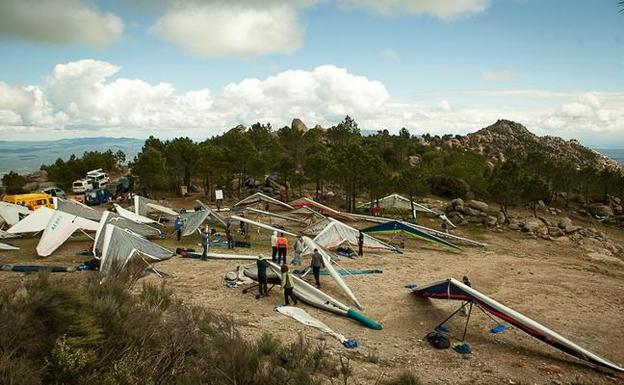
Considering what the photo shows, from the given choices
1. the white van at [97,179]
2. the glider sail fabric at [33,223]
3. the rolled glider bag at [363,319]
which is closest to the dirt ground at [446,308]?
the rolled glider bag at [363,319]

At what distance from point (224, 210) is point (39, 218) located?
13296mm

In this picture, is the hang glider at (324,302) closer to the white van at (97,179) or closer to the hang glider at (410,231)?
the hang glider at (410,231)

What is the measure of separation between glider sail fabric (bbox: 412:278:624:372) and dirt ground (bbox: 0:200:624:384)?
32 cm

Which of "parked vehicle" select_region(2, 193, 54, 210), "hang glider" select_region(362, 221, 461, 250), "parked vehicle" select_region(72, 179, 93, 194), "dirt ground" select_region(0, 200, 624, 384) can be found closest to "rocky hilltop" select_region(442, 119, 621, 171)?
"hang glider" select_region(362, 221, 461, 250)

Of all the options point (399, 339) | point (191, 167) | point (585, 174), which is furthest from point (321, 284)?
point (585, 174)

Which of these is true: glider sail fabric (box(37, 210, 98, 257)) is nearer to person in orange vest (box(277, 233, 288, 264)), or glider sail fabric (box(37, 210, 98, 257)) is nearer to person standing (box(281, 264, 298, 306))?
person in orange vest (box(277, 233, 288, 264))

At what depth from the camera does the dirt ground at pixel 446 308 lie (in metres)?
10.2

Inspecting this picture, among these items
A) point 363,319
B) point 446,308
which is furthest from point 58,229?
point 446,308

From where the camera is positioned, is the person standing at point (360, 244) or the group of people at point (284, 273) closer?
the group of people at point (284, 273)

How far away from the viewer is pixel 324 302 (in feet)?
45.7

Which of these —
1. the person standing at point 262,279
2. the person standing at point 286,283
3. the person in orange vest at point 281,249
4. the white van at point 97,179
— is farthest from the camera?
the white van at point 97,179

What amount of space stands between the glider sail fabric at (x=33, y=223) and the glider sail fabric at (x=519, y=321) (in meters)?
23.7

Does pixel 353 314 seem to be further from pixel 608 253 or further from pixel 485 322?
pixel 608 253

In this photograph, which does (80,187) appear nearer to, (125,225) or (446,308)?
(125,225)
